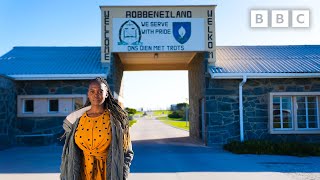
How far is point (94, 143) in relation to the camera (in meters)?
3.72

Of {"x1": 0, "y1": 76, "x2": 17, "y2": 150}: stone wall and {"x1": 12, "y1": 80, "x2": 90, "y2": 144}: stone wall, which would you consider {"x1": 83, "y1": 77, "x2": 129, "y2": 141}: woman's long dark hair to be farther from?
{"x1": 12, "y1": 80, "x2": 90, "y2": 144}: stone wall

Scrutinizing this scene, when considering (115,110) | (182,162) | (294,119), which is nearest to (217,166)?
(182,162)

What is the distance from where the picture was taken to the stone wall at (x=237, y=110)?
14.3 meters

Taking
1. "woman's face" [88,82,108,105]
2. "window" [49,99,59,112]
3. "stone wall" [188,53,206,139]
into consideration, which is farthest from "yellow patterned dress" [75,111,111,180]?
"window" [49,99,59,112]

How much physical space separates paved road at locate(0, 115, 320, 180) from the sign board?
4113mm

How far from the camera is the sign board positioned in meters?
14.8

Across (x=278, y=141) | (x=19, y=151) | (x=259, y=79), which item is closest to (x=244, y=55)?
(x=259, y=79)

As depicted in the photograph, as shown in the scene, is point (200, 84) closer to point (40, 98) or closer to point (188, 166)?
point (40, 98)

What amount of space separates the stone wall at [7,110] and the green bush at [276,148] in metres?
7.88

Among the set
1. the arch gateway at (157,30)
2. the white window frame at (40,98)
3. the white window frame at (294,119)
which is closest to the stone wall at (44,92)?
the white window frame at (40,98)

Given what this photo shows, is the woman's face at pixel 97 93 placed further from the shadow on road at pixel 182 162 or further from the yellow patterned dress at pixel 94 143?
the shadow on road at pixel 182 162

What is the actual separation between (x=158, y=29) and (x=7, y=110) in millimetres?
6290

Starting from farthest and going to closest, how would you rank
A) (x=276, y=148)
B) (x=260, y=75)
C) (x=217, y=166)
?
(x=260, y=75) → (x=276, y=148) → (x=217, y=166)

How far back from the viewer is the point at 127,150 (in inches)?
152
